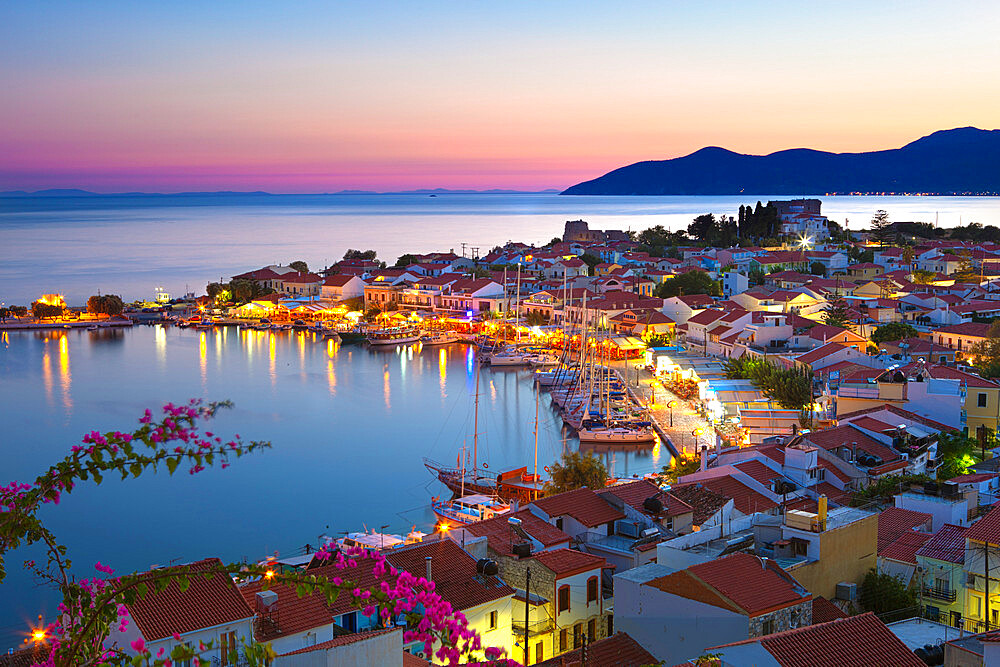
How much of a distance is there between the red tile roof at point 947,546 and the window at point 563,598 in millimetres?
2385

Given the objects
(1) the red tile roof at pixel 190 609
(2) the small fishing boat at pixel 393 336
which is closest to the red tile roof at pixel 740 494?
(1) the red tile roof at pixel 190 609

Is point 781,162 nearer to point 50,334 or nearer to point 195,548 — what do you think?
point 50,334

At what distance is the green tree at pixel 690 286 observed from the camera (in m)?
27.8

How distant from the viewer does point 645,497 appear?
7875 mm

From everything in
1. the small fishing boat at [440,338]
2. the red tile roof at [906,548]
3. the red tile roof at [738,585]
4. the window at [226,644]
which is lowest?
the small fishing boat at [440,338]

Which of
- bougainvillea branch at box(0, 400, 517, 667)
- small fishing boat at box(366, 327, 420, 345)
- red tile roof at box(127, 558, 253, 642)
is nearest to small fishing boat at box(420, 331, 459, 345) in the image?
small fishing boat at box(366, 327, 420, 345)

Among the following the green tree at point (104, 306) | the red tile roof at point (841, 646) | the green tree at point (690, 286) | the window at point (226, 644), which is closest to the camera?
the red tile roof at point (841, 646)

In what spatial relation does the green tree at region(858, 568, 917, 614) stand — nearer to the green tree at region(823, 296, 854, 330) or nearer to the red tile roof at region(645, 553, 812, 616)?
the red tile roof at region(645, 553, 812, 616)

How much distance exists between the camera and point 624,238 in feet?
157

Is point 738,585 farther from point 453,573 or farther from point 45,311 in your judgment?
point 45,311

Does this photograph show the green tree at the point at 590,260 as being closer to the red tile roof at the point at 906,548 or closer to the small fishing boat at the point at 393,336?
the small fishing boat at the point at 393,336

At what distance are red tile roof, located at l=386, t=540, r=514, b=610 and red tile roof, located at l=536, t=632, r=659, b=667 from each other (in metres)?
0.83

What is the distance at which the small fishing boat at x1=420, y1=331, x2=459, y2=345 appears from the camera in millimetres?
28188

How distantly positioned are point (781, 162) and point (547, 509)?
546 ft
